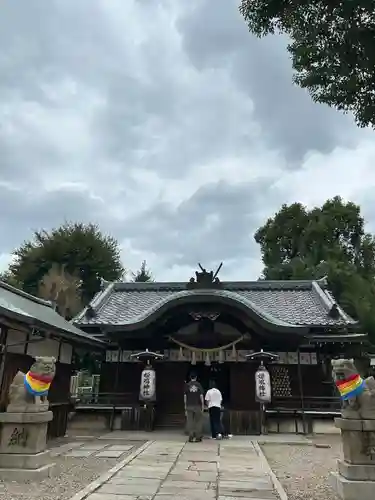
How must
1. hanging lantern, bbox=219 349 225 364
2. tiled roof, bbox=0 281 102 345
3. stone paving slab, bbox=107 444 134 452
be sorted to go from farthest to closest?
hanging lantern, bbox=219 349 225 364 < stone paving slab, bbox=107 444 134 452 < tiled roof, bbox=0 281 102 345

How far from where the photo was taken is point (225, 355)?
14430 millimetres

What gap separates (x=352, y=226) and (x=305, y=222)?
3.78 m

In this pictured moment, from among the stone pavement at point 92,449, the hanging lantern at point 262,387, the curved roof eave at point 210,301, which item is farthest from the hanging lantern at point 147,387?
the hanging lantern at point 262,387

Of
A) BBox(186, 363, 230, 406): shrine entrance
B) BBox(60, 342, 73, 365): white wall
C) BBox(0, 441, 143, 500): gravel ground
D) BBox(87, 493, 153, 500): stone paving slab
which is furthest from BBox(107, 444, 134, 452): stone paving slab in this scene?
BBox(186, 363, 230, 406): shrine entrance

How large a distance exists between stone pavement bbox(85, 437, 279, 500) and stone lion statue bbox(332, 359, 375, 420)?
5.07 feet

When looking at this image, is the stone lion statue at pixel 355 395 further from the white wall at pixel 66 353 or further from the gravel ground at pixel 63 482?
the white wall at pixel 66 353

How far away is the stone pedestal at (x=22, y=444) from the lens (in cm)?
678

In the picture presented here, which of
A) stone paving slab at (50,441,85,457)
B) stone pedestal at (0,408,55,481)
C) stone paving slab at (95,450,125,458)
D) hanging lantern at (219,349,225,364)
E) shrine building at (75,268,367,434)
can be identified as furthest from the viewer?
hanging lantern at (219,349,225,364)

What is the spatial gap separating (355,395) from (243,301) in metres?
7.56

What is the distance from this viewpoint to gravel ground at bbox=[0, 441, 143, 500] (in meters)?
5.81

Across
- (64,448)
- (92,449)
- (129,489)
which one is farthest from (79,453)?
(129,489)

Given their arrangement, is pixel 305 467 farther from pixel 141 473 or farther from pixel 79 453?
pixel 79 453

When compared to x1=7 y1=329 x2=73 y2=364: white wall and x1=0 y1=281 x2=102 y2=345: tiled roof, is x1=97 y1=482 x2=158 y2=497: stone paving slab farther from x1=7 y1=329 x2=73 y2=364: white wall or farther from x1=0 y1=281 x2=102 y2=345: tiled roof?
x1=7 y1=329 x2=73 y2=364: white wall

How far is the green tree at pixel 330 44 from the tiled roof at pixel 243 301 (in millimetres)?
7788
